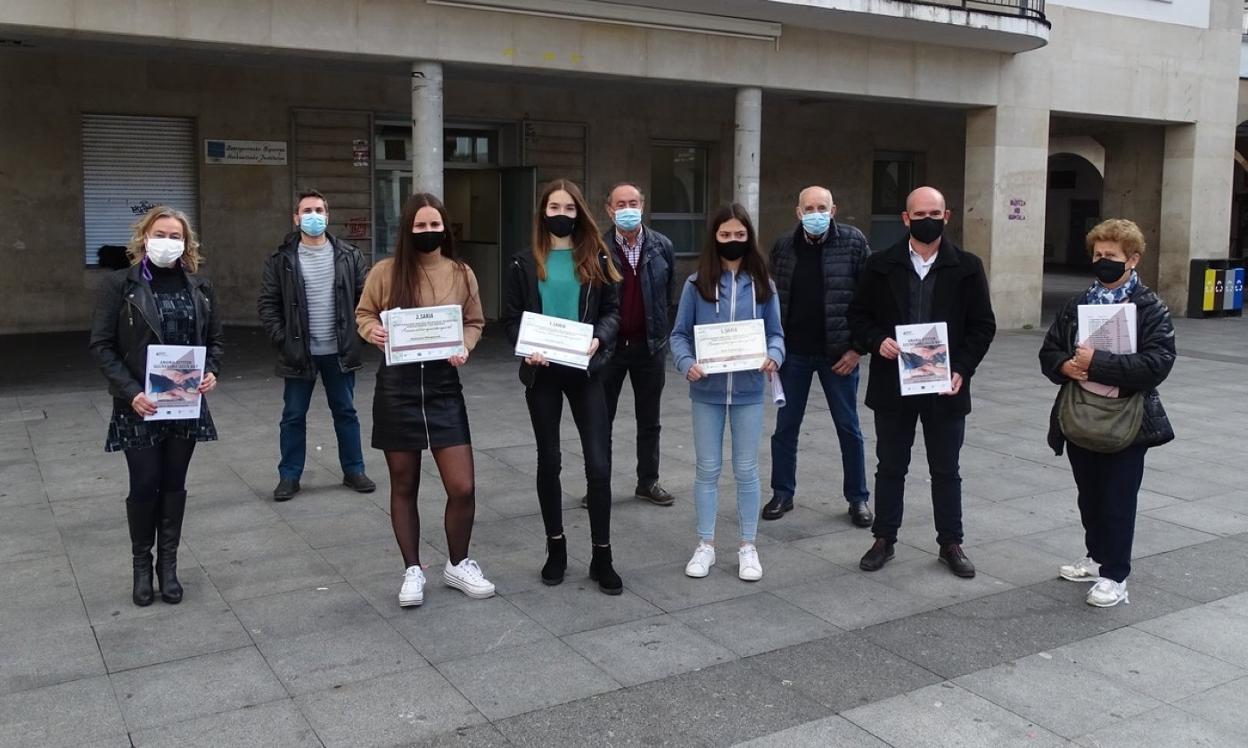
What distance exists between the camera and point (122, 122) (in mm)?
15156

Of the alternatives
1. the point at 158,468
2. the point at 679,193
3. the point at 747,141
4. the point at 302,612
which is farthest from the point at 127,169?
the point at 302,612

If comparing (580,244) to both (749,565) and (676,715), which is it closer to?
(749,565)

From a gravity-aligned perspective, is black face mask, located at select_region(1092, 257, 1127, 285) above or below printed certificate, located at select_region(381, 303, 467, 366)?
above

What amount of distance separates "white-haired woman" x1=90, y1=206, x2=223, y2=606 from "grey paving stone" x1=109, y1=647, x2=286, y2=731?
81 centimetres

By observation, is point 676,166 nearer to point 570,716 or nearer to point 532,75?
point 532,75

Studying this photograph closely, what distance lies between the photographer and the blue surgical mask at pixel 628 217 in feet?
21.0

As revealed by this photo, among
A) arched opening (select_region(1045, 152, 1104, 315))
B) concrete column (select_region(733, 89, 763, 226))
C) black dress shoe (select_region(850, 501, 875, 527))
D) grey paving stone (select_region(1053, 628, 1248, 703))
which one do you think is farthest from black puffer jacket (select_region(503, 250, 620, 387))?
arched opening (select_region(1045, 152, 1104, 315))

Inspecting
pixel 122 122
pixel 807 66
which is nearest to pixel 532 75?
pixel 807 66

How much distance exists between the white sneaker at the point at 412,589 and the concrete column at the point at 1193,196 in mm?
18676

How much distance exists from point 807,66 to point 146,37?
8.36 m

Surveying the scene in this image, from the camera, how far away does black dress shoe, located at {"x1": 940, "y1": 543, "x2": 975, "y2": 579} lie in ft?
19.2

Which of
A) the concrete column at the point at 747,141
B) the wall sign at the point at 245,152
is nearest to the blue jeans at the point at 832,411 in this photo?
the concrete column at the point at 747,141

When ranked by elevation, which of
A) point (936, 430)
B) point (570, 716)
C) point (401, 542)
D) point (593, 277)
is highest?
point (593, 277)

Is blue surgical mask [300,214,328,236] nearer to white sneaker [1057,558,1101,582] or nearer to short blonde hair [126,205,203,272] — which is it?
short blonde hair [126,205,203,272]
